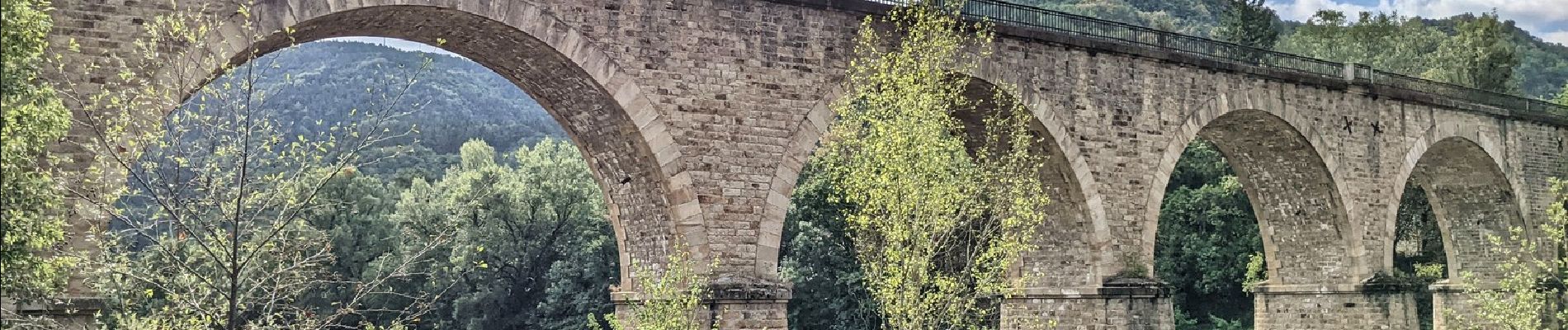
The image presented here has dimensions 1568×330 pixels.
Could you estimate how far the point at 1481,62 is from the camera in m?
38.4

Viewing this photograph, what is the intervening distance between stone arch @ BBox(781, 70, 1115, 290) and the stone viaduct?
29 millimetres

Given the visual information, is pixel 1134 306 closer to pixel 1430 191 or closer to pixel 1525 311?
pixel 1525 311

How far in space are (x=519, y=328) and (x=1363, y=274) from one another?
2007 cm

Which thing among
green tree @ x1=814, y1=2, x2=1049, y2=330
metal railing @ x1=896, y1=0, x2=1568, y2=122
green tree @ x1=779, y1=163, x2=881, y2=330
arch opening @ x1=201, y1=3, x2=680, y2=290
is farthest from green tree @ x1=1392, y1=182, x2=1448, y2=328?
arch opening @ x1=201, y1=3, x2=680, y2=290

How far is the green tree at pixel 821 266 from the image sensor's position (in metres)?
31.5

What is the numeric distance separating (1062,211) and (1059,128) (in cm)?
125

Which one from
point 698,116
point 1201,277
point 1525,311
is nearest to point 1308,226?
point 1525,311

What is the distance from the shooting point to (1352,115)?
21.9m

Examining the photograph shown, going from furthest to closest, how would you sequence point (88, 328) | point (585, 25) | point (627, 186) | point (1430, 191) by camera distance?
point (1430, 191) < point (627, 186) < point (585, 25) < point (88, 328)

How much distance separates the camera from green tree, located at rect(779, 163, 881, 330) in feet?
103

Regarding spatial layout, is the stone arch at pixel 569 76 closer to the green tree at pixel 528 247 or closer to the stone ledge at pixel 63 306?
the stone ledge at pixel 63 306

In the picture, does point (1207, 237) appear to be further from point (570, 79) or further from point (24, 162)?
point (24, 162)

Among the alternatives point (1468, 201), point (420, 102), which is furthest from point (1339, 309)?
point (420, 102)

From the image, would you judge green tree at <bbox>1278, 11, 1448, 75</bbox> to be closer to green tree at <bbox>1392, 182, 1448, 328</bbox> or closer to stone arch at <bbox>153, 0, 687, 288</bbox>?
green tree at <bbox>1392, 182, 1448, 328</bbox>
